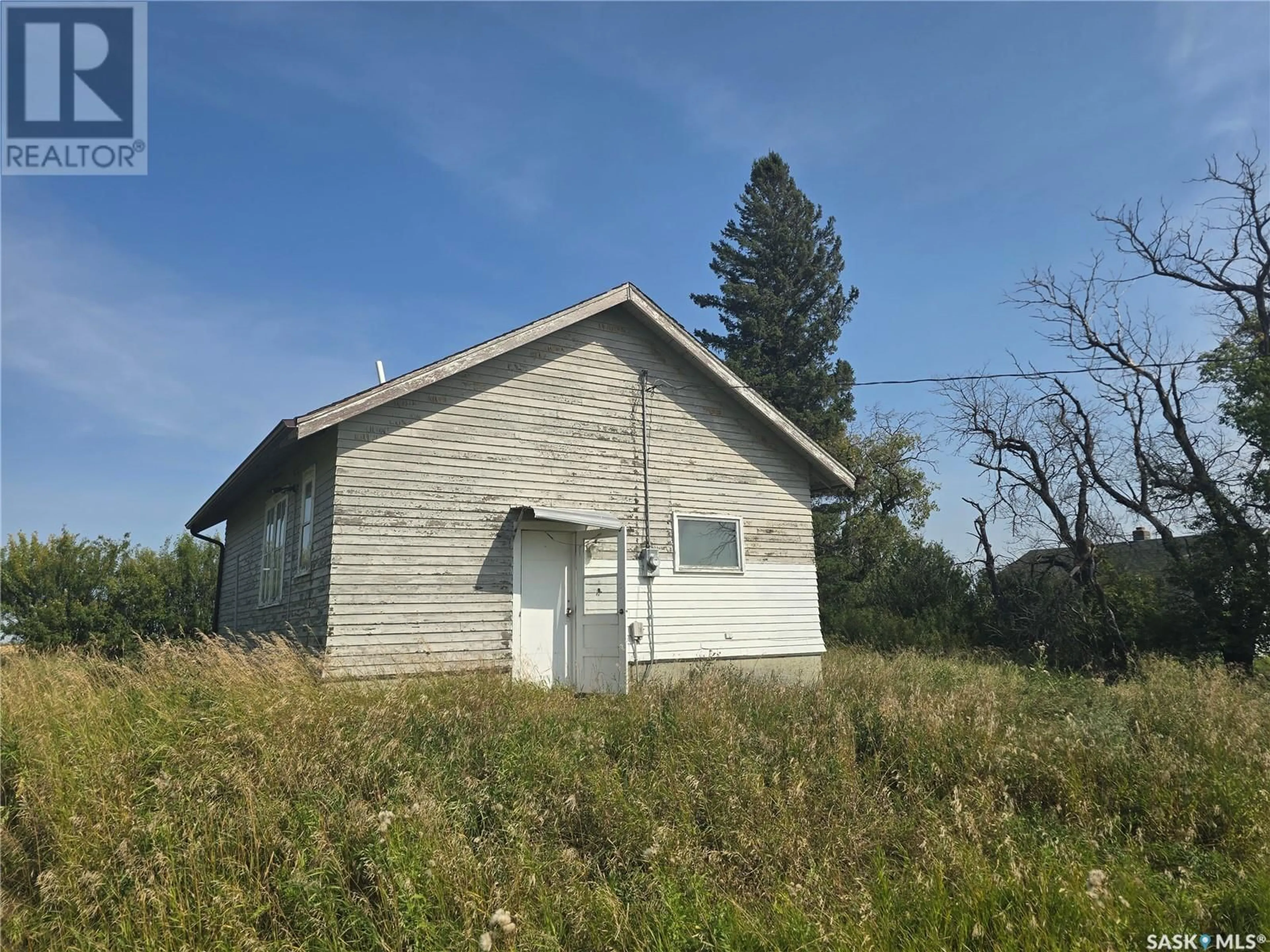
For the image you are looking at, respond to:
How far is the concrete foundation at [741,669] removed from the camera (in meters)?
11.3

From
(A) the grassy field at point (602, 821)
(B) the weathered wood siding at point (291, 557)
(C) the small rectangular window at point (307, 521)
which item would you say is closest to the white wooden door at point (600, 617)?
(A) the grassy field at point (602, 821)

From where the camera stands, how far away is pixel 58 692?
6.93 meters

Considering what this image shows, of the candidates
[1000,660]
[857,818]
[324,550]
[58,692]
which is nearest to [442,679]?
[324,550]

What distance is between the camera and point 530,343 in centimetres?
1171

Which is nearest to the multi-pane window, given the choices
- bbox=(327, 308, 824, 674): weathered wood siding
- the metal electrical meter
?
bbox=(327, 308, 824, 674): weathered wood siding

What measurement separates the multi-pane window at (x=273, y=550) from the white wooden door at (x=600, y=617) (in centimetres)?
487

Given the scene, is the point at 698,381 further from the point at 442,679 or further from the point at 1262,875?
the point at 1262,875

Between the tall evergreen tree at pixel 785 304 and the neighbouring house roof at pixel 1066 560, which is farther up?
the tall evergreen tree at pixel 785 304

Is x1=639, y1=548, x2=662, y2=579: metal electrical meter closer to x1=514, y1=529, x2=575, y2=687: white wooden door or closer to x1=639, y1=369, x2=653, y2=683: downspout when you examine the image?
x1=639, y1=369, x2=653, y2=683: downspout

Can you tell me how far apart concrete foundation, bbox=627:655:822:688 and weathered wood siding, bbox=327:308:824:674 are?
16 cm

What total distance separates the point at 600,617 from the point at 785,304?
79.8 feet

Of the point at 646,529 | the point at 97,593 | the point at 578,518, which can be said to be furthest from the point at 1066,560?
the point at 97,593

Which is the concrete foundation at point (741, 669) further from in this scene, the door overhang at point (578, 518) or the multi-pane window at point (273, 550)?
the multi-pane window at point (273, 550)

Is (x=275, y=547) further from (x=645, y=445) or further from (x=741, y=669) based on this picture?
(x=741, y=669)
